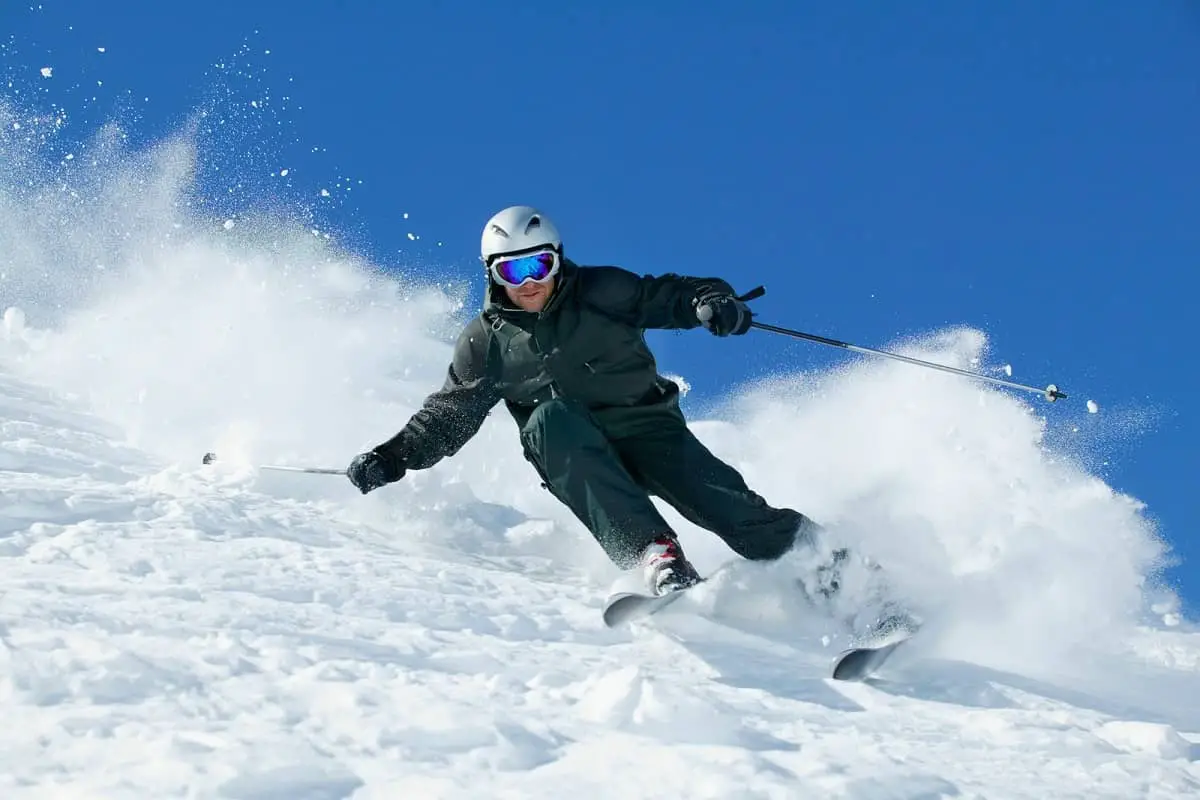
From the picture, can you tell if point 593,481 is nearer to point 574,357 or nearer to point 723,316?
point 574,357

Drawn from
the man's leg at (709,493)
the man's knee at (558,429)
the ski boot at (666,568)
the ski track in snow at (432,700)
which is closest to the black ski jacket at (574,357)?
the man's leg at (709,493)

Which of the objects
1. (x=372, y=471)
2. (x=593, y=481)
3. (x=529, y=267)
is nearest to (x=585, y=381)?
(x=529, y=267)

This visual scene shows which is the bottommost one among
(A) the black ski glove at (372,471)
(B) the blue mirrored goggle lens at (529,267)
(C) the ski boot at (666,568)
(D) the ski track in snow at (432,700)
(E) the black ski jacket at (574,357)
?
(D) the ski track in snow at (432,700)

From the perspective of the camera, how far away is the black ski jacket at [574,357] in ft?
15.9

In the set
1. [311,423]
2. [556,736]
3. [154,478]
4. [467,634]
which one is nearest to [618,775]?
[556,736]

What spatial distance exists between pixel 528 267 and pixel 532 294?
0.13 metres

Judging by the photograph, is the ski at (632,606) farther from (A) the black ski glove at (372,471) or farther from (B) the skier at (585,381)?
(A) the black ski glove at (372,471)

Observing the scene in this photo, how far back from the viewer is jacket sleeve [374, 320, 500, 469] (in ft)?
16.5

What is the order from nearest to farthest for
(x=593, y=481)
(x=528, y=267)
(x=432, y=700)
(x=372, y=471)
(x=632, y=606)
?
(x=432, y=700) < (x=632, y=606) < (x=593, y=481) < (x=528, y=267) < (x=372, y=471)

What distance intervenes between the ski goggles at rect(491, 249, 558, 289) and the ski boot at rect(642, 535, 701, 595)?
1475 mm

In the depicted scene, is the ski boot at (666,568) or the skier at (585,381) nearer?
the ski boot at (666,568)

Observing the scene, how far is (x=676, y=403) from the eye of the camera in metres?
5.01

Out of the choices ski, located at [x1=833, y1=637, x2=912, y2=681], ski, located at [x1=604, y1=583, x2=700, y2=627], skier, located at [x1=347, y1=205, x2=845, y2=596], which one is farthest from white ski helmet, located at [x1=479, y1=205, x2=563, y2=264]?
ski, located at [x1=833, y1=637, x2=912, y2=681]

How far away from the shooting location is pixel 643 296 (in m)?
4.98
